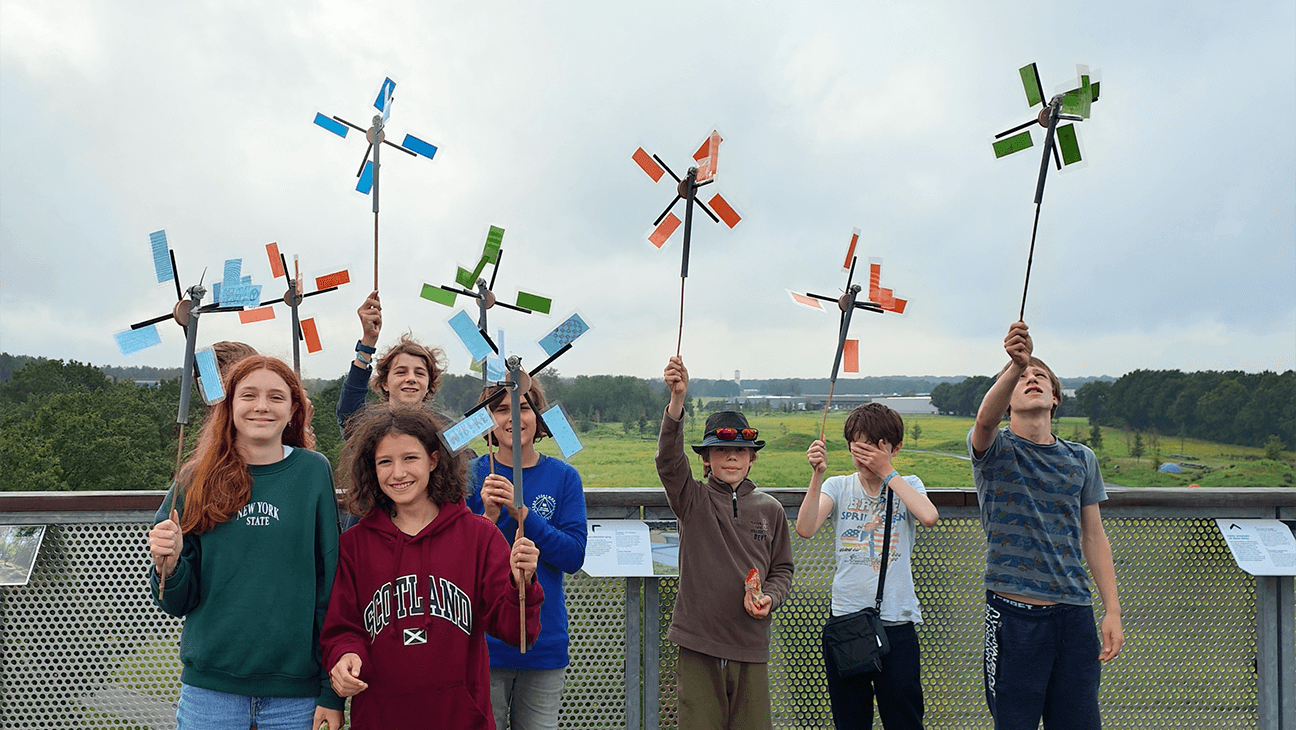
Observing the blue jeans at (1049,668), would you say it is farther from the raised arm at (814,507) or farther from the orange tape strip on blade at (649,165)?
the orange tape strip on blade at (649,165)

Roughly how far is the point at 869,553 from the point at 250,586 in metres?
2.27

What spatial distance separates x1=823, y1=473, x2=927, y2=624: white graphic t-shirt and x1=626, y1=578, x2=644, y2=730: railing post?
89 centimetres

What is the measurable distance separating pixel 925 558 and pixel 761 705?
3.73ft

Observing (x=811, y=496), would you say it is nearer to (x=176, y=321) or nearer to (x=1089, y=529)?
(x=1089, y=529)

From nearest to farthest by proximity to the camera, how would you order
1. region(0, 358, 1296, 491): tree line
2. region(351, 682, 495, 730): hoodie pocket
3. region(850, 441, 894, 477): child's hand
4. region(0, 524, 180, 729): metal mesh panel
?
region(351, 682, 495, 730): hoodie pocket
region(850, 441, 894, 477): child's hand
region(0, 524, 180, 729): metal mesh panel
region(0, 358, 1296, 491): tree line

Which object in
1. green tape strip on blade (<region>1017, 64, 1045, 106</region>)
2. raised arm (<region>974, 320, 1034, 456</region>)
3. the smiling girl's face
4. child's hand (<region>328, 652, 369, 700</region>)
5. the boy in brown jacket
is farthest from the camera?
the boy in brown jacket

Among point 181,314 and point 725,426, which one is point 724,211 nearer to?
point 725,426

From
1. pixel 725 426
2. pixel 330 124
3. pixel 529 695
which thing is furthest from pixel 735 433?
pixel 330 124

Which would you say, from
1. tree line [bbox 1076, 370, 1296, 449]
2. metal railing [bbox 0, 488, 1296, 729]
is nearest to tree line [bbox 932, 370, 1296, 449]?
tree line [bbox 1076, 370, 1296, 449]

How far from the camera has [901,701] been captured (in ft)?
10.3

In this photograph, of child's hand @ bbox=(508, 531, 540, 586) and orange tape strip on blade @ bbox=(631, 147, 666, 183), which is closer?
child's hand @ bbox=(508, 531, 540, 586)

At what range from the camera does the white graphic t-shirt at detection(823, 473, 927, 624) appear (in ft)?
10.6

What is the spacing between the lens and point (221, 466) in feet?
7.84

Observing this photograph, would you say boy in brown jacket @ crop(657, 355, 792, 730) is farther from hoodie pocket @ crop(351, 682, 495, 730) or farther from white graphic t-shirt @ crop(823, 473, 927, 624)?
hoodie pocket @ crop(351, 682, 495, 730)
